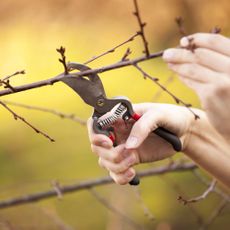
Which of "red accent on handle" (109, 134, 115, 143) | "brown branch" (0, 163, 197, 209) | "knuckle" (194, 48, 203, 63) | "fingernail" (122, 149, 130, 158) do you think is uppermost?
"knuckle" (194, 48, 203, 63)

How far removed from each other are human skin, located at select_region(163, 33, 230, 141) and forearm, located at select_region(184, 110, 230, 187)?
17.7 inches

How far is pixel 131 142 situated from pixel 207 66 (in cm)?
30

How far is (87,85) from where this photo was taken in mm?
1757

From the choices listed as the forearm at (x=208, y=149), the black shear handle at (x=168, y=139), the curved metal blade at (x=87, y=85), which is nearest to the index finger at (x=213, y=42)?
the curved metal blade at (x=87, y=85)

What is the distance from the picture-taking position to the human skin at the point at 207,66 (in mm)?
1582

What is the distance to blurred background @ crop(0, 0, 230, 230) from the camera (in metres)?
4.68

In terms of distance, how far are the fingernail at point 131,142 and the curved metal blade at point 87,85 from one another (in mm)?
126

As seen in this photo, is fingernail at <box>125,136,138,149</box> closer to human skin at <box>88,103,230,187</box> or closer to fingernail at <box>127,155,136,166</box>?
human skin at <box>88,103,230,187</box>

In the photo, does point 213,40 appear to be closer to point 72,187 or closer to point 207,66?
point 207,66

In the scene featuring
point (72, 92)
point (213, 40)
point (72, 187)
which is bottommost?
point (72, 92)

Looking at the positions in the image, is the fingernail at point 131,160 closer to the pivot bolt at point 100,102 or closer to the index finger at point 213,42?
the pivot bolt at point 100,102

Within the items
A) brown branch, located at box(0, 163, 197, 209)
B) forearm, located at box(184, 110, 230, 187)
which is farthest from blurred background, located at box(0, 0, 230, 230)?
forearm, located at box(184, 110, 230, 187)

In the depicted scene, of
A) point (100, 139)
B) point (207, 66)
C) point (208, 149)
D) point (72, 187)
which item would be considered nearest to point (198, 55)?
point (207, 66)

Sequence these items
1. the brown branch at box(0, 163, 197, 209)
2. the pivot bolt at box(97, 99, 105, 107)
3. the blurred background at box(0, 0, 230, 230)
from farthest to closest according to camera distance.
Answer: the blurred background at box(0, 0, 230, 230)
the brown branch at box(0, 163, 197, 209)
the pivot bolt at box(97, 99, 105, 107)
